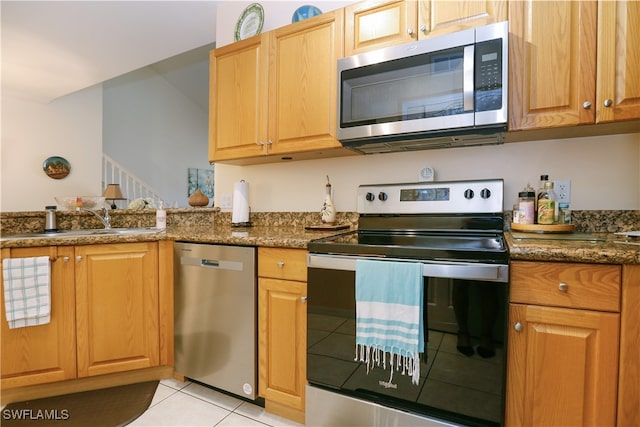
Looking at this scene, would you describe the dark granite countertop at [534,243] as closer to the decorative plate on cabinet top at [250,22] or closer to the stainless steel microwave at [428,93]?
the stainless steel microwave at [428,93]

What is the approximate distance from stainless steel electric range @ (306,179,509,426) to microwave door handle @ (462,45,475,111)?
43 centimetres

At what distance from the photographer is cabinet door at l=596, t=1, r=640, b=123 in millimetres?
1208

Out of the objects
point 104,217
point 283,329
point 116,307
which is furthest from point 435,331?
point 104,217

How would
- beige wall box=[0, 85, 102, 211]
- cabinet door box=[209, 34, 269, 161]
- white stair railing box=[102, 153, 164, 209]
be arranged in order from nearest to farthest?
cabinet door box=[209, 34, 269, 161] < beige wall box=[0, 85, 102, 211] < white stair railing box=[102, 153, 164, 209]

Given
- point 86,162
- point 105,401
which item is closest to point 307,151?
point 105,401

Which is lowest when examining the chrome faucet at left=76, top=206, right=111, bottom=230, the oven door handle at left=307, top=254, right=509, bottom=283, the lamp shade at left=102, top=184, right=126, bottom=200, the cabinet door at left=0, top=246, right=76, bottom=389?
the cabinet door at left=0, top=246, right=76, bottom=389

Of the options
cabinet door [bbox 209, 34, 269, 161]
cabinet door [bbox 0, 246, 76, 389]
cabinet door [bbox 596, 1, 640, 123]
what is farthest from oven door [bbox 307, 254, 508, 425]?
cabinet door [bbox 0, 246, 76, 389]

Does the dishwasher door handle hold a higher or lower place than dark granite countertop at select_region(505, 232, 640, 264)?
lower

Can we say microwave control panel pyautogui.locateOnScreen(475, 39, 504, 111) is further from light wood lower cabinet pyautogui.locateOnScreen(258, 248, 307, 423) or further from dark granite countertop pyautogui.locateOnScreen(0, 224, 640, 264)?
light wood lower cabinet pyautogui.locateOnScreen(258, 248, 307, 423)

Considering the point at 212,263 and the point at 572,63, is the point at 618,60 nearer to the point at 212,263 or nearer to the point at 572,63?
the point at 572,63

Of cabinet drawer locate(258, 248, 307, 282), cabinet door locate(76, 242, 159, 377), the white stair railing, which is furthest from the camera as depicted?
the white stair railing

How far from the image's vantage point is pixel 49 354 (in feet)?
5.36

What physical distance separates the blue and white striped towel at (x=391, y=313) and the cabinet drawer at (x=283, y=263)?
0.29 metres

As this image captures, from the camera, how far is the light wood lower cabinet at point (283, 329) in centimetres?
144
